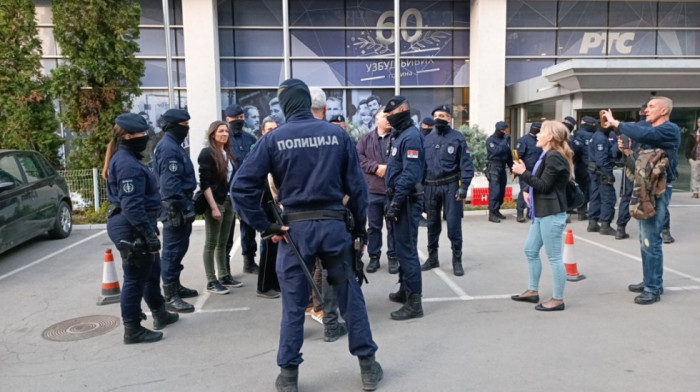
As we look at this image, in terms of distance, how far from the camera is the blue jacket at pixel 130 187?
4082 mm

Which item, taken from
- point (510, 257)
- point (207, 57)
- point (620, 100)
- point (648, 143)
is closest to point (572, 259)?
point (510, 257)

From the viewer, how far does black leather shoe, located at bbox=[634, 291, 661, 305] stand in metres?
5.08

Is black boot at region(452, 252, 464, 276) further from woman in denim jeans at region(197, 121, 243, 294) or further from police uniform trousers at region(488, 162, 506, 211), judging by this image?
police uniform trousers at region(488, 162, 506, 211)

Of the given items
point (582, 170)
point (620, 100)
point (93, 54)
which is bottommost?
point (582, 170)

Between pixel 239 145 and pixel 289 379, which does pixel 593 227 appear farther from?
pixel 289 379

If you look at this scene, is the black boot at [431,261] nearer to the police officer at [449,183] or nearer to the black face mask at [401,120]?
the police officer at [449,183]

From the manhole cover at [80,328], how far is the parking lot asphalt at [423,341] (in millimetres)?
105

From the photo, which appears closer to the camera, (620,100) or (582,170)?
(582,170)

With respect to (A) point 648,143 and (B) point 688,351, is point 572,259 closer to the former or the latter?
(A) point 648,143

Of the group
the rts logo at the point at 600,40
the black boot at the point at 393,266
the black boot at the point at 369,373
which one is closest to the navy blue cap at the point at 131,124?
the black boot at the point at 369,373

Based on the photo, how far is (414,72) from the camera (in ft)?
53.7

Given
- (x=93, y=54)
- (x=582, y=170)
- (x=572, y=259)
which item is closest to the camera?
(x=572, y=259)

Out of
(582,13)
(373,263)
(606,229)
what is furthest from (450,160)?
(582,13)

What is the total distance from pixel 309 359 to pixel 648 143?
3.86m
